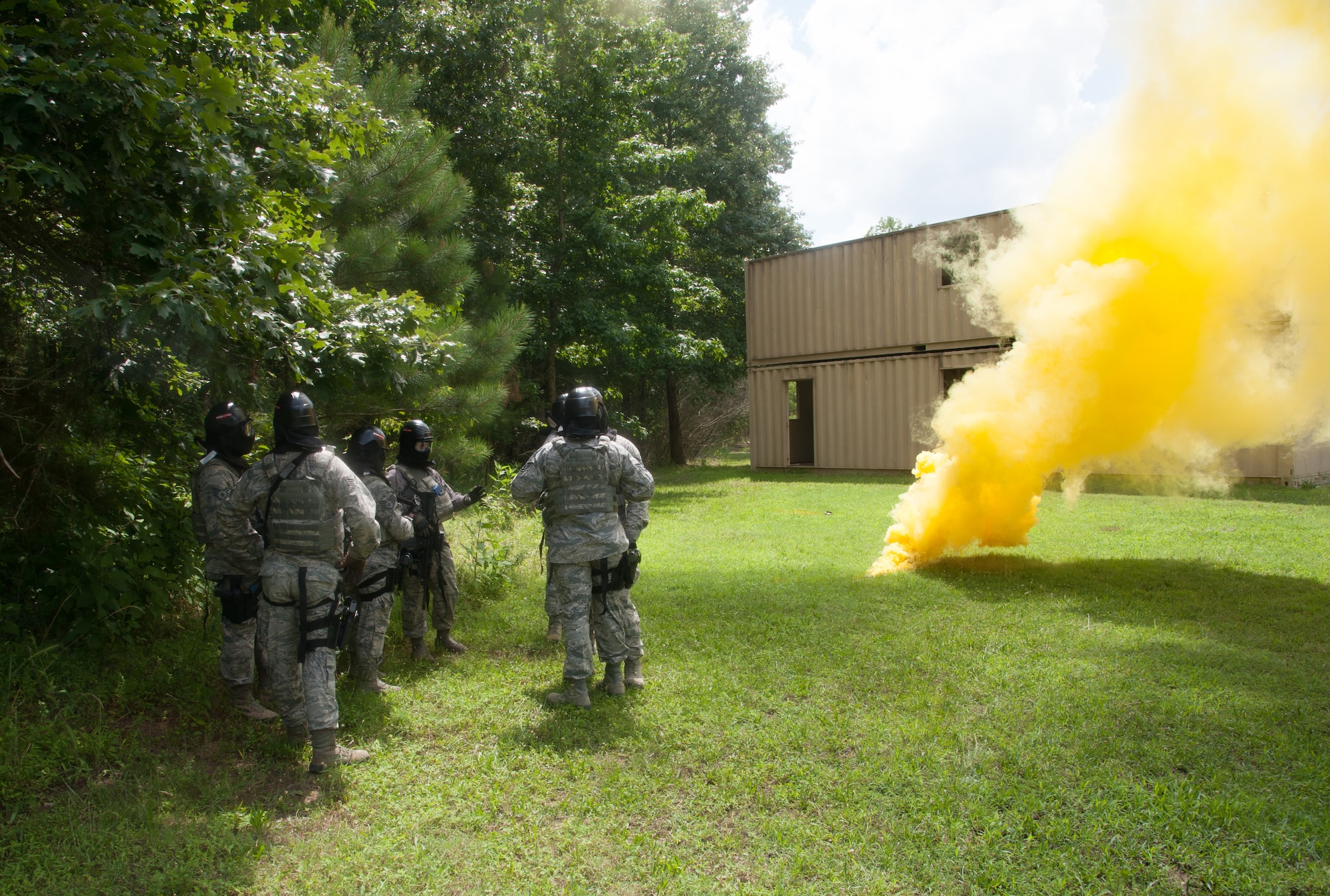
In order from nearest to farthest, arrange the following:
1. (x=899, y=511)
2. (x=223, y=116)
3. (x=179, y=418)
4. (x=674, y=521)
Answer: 1. (x=223, y=116)
2. (x=179, y=418)
3. (x=899, y=511)
4. (x=674, y=521)

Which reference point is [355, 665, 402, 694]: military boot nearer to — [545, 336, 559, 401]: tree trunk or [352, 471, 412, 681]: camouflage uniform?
[352, 471, 412, 681]: camouflage uniform

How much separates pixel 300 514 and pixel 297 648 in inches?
29.4

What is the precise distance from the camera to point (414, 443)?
617cm

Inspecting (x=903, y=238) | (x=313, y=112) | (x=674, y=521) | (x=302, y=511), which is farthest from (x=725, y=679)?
(x=903, y=238)

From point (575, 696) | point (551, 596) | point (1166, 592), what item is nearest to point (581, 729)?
point (575, 696)

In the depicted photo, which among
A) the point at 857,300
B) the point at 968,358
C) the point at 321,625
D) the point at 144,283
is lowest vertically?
the point at 321,625

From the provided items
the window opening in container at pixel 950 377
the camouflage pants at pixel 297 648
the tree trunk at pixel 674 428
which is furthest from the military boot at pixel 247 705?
the tree trunk at pixel 674 428

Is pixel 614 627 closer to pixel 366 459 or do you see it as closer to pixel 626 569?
pixel 626 569

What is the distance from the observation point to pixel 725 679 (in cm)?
571

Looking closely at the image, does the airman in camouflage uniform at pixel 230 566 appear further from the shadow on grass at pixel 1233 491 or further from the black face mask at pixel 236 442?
the shadow on grass at pixel 1233 491

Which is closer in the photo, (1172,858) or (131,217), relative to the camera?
(1172,858)

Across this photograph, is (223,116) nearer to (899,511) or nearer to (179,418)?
(179,418)

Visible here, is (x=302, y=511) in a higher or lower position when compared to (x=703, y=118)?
lower

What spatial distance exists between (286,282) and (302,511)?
1.47 m
